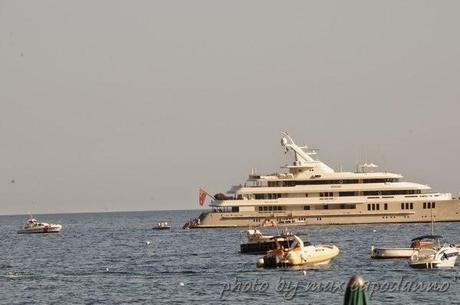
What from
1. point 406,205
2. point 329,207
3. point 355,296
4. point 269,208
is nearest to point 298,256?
point 355,296

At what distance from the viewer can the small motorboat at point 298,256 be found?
6869cm

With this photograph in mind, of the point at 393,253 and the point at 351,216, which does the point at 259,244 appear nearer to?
the point at 393,253

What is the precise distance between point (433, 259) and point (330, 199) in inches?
2225

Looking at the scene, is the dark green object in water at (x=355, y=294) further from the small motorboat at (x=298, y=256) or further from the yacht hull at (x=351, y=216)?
the yacht hull at (x=351, y=216)

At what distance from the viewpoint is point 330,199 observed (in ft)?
398

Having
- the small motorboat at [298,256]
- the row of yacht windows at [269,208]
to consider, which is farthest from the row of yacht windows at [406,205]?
the small motorboat at [298,256]

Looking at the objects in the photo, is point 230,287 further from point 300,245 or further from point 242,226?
point 242,226

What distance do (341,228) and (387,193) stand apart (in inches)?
267

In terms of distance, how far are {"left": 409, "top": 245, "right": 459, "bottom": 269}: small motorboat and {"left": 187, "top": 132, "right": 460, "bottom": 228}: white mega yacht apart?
54674mm

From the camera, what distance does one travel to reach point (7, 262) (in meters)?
88.2

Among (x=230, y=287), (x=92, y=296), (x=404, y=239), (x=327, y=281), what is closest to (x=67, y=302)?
(x=92, y=296)

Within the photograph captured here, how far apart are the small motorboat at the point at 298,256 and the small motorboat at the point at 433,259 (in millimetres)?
6913

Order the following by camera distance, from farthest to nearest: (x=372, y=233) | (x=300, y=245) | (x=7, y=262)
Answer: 1. (x=372, y=233)
2. (x=7, y=262)
3. (x=300, y=245)

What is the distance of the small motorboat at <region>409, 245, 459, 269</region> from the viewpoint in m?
64.7
